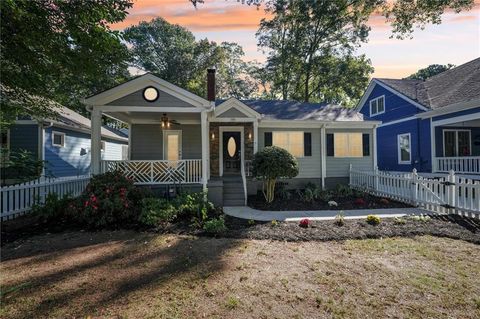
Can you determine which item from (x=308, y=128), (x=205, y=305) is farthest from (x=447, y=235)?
(x=308, y=128)

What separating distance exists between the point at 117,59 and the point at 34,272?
228 inches

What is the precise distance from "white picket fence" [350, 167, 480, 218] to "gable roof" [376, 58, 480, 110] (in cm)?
550

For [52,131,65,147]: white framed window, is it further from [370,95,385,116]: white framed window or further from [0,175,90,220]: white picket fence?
[370,95,385,116]: white framed window

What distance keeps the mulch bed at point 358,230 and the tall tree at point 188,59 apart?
72.6 feet

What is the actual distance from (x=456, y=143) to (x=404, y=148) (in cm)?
231

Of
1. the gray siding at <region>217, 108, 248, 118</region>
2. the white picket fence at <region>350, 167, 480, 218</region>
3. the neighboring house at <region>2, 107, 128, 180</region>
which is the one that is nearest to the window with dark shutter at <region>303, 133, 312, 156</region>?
the white picket fence at <region>350, 167, 480, 218</region>

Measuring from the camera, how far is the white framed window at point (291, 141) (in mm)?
11984

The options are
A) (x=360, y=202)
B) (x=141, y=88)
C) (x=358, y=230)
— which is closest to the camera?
(x=358, y=230)

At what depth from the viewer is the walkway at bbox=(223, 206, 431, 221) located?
7.59 meters

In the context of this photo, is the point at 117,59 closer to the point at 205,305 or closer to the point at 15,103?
the point at 15,103

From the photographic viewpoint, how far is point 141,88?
28.1 ft

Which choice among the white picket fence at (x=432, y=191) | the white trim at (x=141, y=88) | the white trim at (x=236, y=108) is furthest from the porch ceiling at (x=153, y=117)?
the white picket fence at (x=432, y=191)

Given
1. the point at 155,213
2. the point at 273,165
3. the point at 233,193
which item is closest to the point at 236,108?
the point at 273,165

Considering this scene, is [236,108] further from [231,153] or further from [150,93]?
[150,93]
